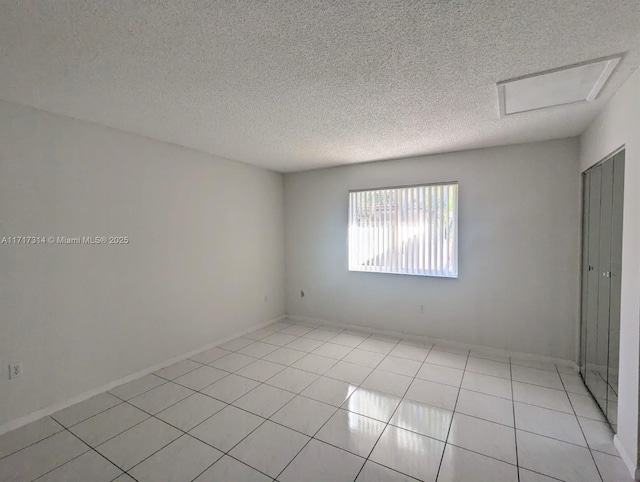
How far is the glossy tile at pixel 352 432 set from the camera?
2.10 m

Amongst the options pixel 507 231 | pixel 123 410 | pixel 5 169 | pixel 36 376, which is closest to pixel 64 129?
pixel 5 169

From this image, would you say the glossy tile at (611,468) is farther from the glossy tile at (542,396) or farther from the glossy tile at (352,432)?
the glossy tile at (352,432)

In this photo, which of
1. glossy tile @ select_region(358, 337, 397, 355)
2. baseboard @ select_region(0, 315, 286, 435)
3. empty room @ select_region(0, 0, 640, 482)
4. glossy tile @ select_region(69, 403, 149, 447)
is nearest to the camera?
empty room @ select_region(0, 0, 640, 482)

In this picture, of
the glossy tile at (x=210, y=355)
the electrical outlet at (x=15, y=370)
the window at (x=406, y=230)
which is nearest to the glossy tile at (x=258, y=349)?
the glossy tile at (x=210, y=355)

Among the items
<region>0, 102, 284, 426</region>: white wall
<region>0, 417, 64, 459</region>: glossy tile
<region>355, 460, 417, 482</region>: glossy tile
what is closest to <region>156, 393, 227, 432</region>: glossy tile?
<region>0, 417, 64, 459</region>: glossy tile

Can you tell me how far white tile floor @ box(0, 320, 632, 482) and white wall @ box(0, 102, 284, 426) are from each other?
0.40 metres

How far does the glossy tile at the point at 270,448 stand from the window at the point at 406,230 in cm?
265

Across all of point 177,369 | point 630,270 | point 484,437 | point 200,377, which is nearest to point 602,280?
point 630,270

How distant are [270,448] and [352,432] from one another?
617mm

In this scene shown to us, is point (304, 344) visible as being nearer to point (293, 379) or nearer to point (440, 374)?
point (293, 379)

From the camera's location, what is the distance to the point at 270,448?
2.09 metres

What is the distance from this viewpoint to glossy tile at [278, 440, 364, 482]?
6.01 feet

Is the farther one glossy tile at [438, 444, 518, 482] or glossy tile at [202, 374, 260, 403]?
glossy tile at [202, 374, 260, 403]

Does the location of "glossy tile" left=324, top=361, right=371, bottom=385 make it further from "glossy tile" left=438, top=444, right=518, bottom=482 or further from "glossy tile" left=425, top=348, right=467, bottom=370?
"glossy tile" left=438, top=444, right=518, bottom=482
